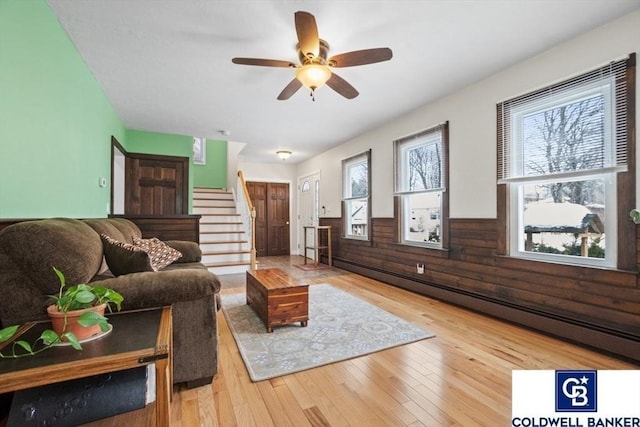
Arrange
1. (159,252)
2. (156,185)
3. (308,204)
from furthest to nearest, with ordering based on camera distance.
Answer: (308,204) < (156,185) < (159,252)

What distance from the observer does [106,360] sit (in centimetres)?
95

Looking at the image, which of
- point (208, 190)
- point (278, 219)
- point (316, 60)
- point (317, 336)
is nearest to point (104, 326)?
point (317, 336)

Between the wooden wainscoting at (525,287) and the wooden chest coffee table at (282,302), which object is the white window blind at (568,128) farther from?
the wooden chest coffee table at (282,302)

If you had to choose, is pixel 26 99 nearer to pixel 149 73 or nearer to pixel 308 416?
pixel 149 73

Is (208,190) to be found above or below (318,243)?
above

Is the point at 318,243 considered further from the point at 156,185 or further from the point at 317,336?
the point at 317,336

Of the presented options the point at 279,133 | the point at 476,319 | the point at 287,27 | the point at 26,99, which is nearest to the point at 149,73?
the point at 26,99

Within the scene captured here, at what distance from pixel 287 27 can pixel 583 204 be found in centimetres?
276

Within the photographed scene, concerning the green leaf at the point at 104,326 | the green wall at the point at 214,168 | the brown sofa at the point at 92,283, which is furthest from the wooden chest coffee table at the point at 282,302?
the green wall at the point at 214,168

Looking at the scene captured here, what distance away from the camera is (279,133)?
198 inches

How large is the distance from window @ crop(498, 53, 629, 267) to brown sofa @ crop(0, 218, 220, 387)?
2826mm

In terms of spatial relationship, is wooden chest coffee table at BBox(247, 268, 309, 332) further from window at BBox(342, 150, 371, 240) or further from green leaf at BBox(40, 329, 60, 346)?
window at BBox(342, 150, 371, 240)

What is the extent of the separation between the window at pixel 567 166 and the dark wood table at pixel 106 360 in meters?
2.99

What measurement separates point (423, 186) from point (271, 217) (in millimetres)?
4575
